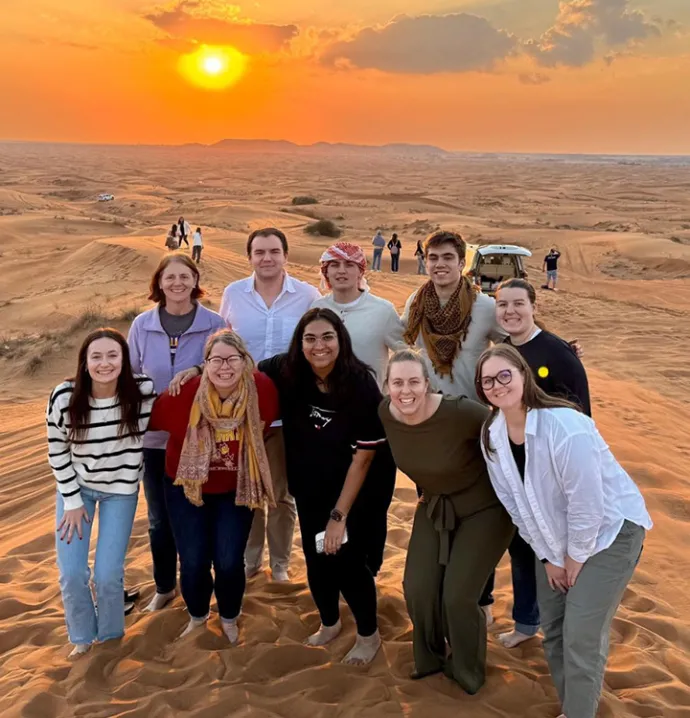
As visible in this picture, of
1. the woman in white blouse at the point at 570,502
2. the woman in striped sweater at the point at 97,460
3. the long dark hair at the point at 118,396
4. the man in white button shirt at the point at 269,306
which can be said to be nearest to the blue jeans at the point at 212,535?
the woman in striped sweater at the point at 97,460

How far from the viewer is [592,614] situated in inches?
116

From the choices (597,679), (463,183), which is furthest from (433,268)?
(463,183)

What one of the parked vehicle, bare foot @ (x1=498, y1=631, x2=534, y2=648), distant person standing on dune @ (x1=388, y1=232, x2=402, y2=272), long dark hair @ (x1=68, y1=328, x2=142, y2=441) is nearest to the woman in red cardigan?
long dark hair @ (x1=68, y1=328, x2=142, y2=441)

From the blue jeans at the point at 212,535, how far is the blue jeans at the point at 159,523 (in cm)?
23

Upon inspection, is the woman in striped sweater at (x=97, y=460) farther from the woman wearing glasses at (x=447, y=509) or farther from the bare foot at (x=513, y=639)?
the bare foot at (x=513, y=639)

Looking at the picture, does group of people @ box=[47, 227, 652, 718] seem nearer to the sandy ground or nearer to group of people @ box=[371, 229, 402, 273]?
the sandy ground

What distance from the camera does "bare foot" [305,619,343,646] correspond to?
3.98 meters

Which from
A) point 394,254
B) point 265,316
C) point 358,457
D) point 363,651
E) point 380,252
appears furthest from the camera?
point 394,254

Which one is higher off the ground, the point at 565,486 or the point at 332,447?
the point at 565,486

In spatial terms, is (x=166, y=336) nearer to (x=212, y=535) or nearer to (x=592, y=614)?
(x=212, y=535)

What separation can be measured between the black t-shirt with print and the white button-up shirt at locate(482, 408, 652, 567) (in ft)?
2.59

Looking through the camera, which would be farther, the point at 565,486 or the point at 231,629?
the point at 231,629

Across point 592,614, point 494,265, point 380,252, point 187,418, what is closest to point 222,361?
point 187,418

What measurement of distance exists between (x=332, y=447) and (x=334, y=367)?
0.47 metres
